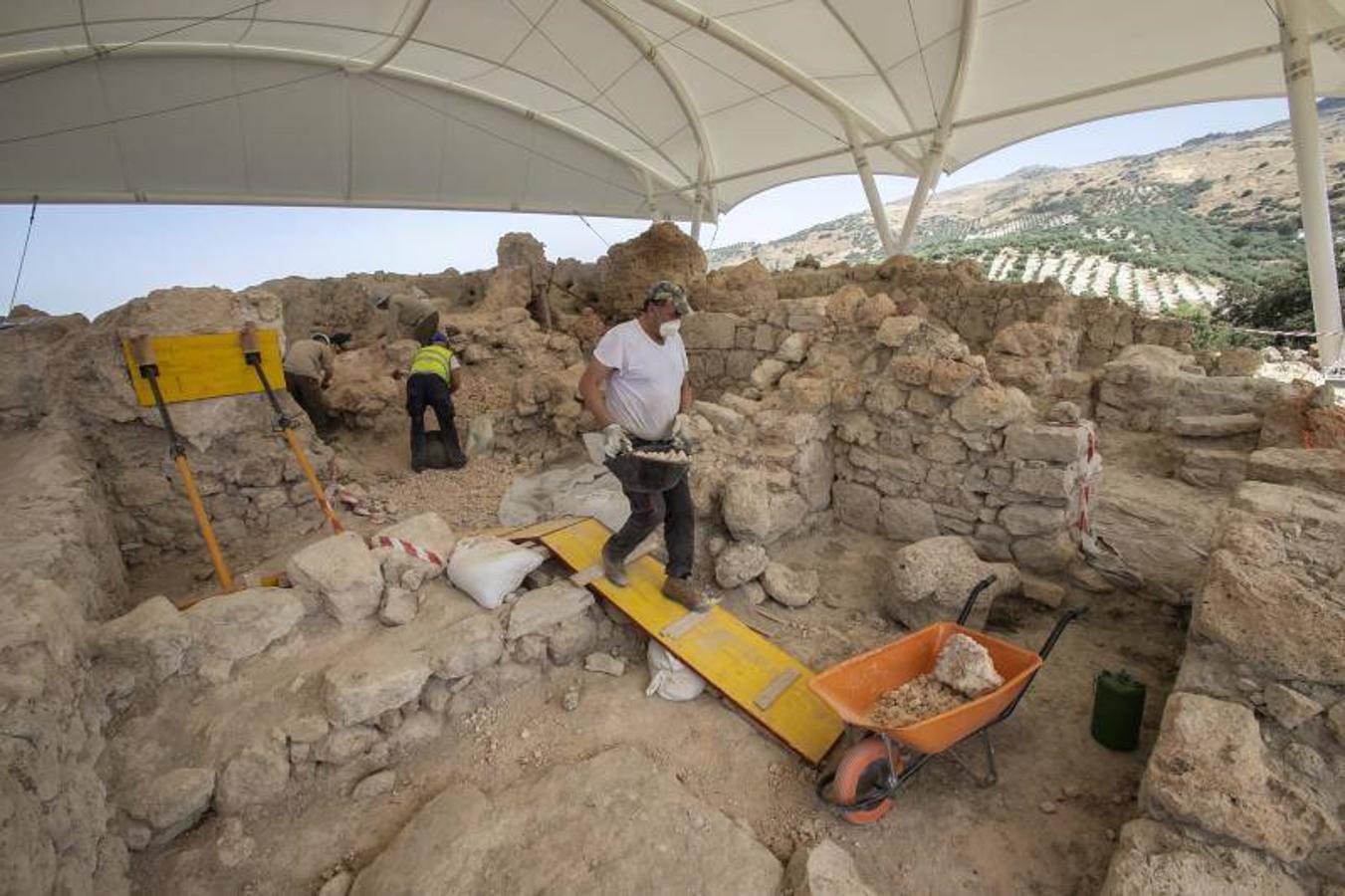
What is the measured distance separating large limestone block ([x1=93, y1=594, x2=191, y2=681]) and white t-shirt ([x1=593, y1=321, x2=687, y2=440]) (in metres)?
2.33

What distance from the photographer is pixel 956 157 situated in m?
16.5

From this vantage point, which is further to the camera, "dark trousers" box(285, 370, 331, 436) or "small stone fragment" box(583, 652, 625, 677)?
"dark trousers" box(285, 370, 331, 436)

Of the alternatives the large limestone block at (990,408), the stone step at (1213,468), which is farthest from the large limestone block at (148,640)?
the stone step at (1213,468)

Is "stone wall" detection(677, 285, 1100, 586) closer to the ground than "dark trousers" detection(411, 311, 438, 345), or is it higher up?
closer to the ground

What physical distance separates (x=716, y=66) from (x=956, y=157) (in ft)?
24.5

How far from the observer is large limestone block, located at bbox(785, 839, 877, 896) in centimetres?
201

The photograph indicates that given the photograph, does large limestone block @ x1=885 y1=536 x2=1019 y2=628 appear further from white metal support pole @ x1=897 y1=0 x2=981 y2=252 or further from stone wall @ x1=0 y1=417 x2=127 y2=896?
white metal support pole @ x1=897 y1=0 x2=981 y2=252

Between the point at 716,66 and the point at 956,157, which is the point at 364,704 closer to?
the point at 716,66

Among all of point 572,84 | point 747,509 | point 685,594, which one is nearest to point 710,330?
point 747,509

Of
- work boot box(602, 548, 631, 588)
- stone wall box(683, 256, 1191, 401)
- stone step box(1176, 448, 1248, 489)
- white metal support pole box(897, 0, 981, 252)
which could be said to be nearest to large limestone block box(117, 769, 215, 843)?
work boot box(602, 548, 631, 588)

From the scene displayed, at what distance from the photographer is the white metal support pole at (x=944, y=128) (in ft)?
34.5

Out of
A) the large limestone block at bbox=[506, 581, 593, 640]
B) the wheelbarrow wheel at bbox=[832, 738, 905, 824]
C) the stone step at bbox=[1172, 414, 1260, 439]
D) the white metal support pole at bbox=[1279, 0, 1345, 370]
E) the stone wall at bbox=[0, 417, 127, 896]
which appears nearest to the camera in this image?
the stone wall at bbox=[0, 417, 127, 896]

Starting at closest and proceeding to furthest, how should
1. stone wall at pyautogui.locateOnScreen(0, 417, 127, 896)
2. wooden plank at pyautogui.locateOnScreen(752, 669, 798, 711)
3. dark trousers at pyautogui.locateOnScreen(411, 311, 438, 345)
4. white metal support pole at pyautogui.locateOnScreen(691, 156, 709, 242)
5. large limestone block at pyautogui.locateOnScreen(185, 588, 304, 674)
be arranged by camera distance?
stone wall at pyautogui.locateOnScreen(0, 417, 127, 896), large limestone block at pyautogui.locateOnScreen(185, 588, 304, 674), wooden plank at pyautogui.locateOnScreen(752, 669, 798, 711), dark trousers at pyautogui.locateOnScreen(411, 311, 438, 345), white metal support pole at pyautogui.locateOnScreen(691, 156, 709, 242)

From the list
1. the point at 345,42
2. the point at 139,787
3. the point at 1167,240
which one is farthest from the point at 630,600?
the point at 1167,240
